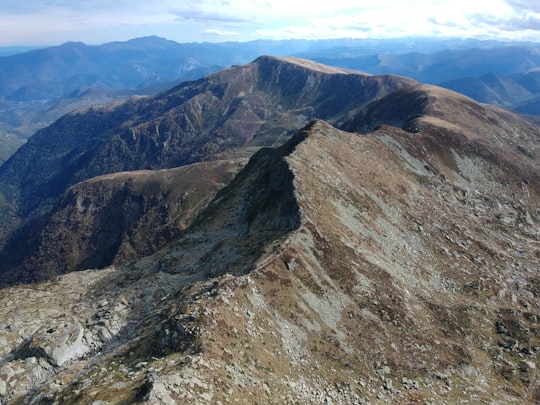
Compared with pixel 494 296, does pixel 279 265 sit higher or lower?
higher

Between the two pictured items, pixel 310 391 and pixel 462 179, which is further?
pixel 462 179

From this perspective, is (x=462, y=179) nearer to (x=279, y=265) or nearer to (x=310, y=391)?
(x=279, y=265)

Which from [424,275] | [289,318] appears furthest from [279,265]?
[424,275]

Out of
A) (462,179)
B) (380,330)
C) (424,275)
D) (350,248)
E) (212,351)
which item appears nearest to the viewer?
(212,351)

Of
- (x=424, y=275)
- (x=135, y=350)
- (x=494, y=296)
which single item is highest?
(x=135, y=350)

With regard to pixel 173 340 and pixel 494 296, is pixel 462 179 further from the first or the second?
pixel 173 340

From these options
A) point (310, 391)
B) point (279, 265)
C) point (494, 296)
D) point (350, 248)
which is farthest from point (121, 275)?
point (494, 296)

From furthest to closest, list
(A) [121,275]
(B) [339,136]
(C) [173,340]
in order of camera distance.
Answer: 1. (B) [339,136]
2. (A) [121,275]
3. (C) [173,340]
